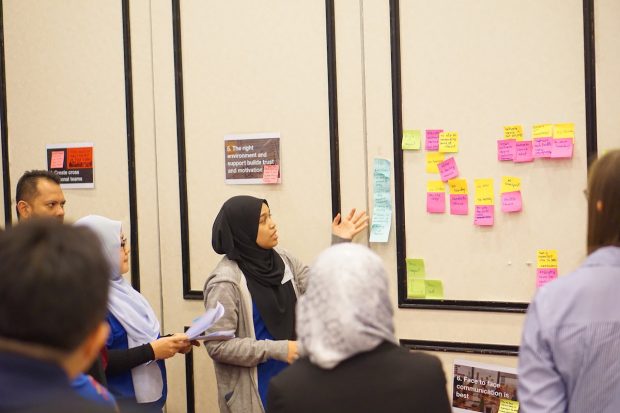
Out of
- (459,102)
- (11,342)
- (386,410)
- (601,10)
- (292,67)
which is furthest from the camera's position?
(292,67)

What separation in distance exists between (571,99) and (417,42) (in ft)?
2.21

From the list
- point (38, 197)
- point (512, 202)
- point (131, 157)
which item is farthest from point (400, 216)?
point (38, 197)

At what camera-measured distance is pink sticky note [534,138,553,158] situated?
2.82 meters

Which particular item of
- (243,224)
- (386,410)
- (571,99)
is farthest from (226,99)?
(386,410)

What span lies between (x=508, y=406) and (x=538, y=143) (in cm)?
108

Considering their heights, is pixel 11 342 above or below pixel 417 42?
below

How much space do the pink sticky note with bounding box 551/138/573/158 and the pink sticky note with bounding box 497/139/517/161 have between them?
0.51 ft

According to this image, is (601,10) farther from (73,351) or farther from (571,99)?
(73,351)

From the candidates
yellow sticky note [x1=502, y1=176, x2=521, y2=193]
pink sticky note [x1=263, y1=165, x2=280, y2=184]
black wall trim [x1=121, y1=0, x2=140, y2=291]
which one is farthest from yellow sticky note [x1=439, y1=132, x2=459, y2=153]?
black wall trim [x1=121, y1=0, x2=140, y2=291]

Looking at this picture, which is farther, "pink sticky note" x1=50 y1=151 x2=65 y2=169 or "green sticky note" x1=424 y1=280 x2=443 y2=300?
"pink sticky note" x1=50 y1=151 x2=65 y2=169

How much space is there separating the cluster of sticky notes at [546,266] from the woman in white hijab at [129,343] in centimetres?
142

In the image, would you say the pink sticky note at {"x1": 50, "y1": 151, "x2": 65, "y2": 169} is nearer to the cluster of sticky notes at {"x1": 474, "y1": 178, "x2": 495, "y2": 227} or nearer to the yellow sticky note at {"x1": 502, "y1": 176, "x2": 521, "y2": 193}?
the cluster of sticky notes at {"x1": 474, "y1": 178, "x2": 495, "y2": 227}

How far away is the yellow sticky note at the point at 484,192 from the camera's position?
115 inches

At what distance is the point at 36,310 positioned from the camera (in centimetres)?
100
